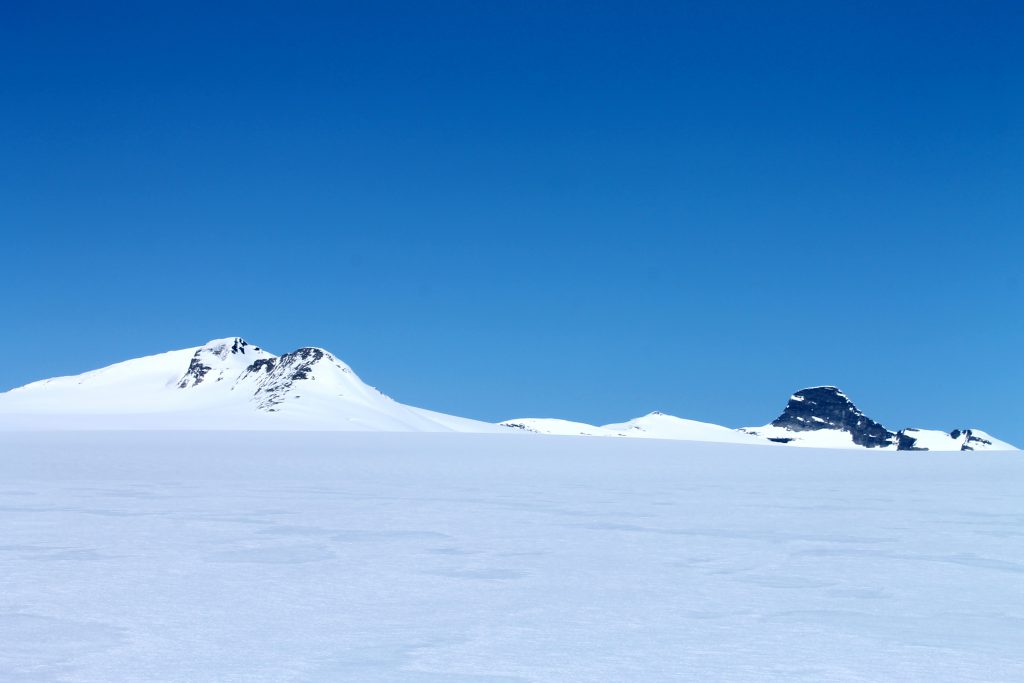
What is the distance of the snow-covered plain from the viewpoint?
6.38 m

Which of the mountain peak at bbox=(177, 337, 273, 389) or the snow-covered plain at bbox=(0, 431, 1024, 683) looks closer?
the snow-covered plain at bbox=(0, 431, 1024, 683)

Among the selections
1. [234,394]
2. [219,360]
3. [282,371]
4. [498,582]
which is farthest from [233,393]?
[498,582]

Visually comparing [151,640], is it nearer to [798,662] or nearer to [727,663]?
[727,663]

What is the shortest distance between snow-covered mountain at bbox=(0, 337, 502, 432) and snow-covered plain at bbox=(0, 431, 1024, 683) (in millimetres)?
89203

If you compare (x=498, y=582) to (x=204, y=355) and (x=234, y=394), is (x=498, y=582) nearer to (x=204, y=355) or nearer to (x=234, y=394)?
(x=234, y=394)

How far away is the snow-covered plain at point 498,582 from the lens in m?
6.38

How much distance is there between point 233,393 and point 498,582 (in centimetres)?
13971

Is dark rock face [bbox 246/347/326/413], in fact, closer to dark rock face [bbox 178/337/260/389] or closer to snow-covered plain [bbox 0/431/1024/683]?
dark rock face [bbox 178/337/260/389]

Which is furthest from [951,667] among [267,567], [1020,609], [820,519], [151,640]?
[820,519]

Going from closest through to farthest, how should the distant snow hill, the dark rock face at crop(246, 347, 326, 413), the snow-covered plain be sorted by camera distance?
the snow-covered plain, the distant snow hill, the dark rock face at crop(246, 347, 326, 413)

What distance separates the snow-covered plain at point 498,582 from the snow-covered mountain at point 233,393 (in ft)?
293

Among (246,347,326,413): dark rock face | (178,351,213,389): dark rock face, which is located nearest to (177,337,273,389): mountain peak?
(178,351,213,389): dark rock face

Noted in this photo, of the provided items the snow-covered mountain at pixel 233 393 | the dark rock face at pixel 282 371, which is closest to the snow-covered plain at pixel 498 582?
the snow-covered mountain at pixel 233 393

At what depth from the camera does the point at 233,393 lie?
14238 cm
